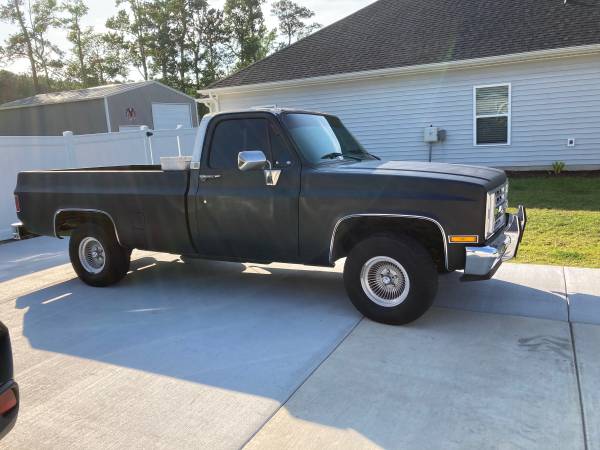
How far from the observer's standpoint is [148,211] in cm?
574

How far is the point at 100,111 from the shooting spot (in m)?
24.3

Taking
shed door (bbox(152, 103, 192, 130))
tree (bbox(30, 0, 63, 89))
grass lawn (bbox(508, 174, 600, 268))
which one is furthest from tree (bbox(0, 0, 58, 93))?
grass lawn (bbox(508, 174, 600, 268))

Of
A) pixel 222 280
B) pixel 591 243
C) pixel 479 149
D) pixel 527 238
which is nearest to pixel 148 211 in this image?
pixel 222 280

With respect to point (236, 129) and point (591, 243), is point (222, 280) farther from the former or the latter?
point (591, 243)

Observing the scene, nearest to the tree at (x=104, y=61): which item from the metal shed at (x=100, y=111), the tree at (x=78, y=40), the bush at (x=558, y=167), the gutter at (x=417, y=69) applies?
the tree at (x=78, y=40)

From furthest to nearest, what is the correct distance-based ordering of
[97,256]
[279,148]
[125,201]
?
[97,256]
[125,201]
[279,148]

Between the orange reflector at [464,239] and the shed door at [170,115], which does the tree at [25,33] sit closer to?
the shed door at [170,115]

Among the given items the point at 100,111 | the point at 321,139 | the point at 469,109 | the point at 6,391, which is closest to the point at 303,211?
the point at 321,139

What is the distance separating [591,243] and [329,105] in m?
9.99

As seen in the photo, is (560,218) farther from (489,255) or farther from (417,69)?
(417,69)

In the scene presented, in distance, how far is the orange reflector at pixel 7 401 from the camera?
2496mm

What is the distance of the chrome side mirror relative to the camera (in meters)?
4.75

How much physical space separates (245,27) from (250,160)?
1747 inches

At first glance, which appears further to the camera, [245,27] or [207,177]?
[245,27]
